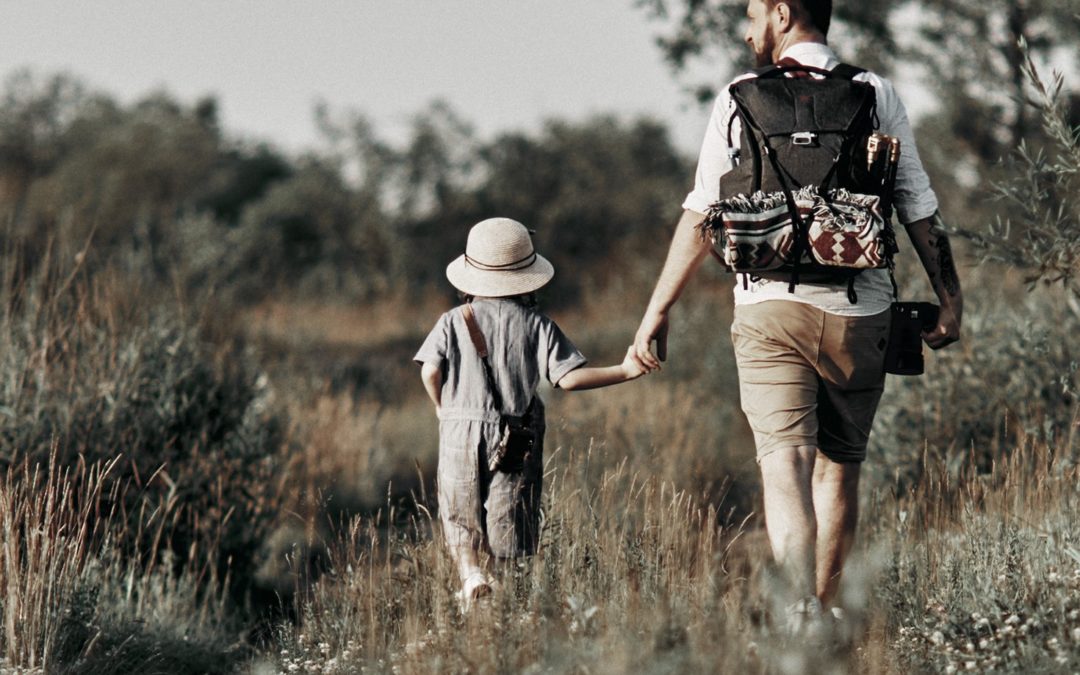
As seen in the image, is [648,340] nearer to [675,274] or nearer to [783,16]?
[675,274]

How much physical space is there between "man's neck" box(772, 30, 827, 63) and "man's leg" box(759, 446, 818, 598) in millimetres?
1340

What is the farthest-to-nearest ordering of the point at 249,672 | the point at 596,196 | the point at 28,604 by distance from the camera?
1. the point at 596,196
2. the point at 249,672
3. the point at 28,604

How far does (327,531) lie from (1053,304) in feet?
14.8

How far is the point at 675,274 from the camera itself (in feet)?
13.1

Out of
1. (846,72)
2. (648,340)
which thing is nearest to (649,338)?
(648,340)

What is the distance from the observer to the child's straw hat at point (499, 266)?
439 centimetres

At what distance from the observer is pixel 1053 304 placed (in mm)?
6879

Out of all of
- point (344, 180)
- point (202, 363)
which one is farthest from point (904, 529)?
point (344, 180)

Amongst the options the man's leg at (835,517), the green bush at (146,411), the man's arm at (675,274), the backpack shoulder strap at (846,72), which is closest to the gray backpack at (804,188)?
the backpack shoulder strap at (846,72)

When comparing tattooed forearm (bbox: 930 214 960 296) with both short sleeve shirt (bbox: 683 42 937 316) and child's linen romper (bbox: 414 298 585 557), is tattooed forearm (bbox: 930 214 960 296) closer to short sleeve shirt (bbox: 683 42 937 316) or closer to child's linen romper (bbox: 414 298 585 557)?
short sleeve shirt (bbox: 683 42 937 316)

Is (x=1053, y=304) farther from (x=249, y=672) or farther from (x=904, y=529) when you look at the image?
(x=249, y=672)

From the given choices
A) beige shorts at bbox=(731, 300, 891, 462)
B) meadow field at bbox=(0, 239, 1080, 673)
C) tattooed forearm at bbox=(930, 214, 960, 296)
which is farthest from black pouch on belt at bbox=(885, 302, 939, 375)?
meadow field at bbox=(0, 239, 1080, 673)

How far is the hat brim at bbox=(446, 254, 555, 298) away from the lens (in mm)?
4379

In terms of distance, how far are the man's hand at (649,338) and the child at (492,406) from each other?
0.14 meters
